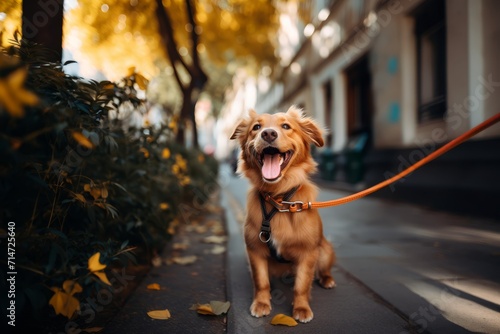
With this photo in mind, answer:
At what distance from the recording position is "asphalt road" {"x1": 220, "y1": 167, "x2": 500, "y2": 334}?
2.12m

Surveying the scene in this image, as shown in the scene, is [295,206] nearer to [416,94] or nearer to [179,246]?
[179,246]

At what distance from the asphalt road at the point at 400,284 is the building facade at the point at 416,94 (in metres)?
1.15

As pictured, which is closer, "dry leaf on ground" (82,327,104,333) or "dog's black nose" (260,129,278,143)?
"dry leaf on ground" (82,327,104,333)

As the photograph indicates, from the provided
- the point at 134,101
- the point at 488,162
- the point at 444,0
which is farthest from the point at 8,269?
the point at 444,0

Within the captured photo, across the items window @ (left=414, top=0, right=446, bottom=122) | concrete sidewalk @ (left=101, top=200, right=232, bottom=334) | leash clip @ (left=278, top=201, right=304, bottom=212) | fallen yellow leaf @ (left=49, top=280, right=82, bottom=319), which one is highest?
window @ (left=414, top=0, right=446, bottom=122)

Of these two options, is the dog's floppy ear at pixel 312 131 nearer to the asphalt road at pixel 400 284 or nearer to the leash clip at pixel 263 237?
the leash clip at pixel 263 237

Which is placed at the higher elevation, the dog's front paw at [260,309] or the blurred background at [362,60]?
the blurred background at [362,60]

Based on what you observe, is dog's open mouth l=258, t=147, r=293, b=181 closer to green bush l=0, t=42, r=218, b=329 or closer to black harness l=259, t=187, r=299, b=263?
black harness l=259, t=187, r=299, b=263

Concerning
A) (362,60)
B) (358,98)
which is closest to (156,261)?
(362,60)

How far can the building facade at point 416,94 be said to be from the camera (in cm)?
537

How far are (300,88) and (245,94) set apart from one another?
108ft

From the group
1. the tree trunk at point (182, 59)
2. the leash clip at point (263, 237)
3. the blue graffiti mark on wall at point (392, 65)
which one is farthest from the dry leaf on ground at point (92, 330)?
the blue graffiti mark on wall at point (392, 65)

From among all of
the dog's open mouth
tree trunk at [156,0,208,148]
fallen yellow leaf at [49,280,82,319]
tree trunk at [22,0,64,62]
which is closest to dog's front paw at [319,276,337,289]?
the dog's open mouth

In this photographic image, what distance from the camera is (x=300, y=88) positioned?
18.1 meters
